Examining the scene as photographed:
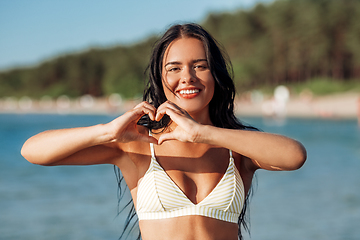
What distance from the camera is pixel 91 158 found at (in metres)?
2.08

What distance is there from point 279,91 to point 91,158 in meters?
43.2

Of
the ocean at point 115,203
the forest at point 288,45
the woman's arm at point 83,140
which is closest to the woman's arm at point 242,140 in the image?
the woman's arm at point 83,140

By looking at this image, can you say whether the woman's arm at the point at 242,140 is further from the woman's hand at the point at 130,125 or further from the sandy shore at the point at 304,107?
the sandy shore at the point at 304,107

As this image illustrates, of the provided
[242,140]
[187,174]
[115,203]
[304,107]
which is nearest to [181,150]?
[187,174]

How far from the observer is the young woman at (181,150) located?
193cm

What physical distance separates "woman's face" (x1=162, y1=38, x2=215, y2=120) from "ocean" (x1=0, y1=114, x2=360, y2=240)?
2.43m

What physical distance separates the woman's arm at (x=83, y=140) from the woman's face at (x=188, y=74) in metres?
0.22

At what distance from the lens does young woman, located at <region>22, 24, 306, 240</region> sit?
1928 mm

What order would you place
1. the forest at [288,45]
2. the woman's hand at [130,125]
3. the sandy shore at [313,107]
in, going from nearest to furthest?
1. the woman's hand at [130,125]
2. the sandy shore at [313,107]
3. the forest at [288,45]

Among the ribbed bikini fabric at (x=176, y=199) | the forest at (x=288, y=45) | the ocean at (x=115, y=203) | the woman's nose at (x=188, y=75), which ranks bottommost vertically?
the ocean at (x=115, y=203)

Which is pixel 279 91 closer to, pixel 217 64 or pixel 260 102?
pixel 260 102

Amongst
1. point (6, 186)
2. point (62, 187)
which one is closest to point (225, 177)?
point (62, 187)

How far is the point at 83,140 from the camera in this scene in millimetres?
1904

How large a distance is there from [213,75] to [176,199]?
664 millimetres
